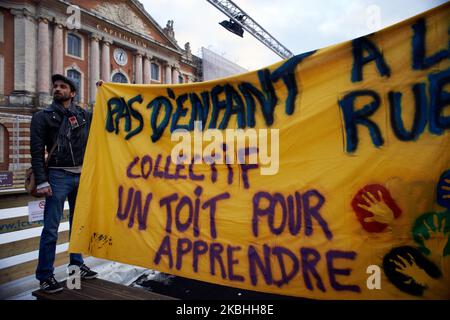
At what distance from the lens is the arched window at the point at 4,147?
16.0m

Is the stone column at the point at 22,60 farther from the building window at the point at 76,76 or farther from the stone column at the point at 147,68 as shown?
the stone column at the point at 147,68

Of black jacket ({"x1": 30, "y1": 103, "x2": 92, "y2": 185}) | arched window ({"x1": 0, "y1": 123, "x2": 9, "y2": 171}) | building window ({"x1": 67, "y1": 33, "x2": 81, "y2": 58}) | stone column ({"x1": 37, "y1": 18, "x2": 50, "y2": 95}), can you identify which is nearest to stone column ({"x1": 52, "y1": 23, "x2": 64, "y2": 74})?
stone column ({"x1": 37, "y1": 18, "x2": 50, "y2": 95})

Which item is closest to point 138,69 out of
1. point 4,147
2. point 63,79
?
point 4,147

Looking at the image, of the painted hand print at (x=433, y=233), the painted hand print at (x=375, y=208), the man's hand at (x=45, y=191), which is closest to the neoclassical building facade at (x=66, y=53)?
the man's hand at (x=45, y=191)

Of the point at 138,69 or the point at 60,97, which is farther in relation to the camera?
the point at 138,69

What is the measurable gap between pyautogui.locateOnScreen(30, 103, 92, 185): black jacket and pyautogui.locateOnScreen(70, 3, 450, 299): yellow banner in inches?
6.2

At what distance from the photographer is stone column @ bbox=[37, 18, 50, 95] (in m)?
17.1

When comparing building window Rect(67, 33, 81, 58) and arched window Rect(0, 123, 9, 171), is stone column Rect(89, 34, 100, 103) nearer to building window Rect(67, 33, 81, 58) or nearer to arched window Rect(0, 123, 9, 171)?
building window Rect(67, 33, 81, 58)

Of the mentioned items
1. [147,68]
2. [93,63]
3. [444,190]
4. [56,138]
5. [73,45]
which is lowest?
[444,190]

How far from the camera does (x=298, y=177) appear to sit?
1.91m

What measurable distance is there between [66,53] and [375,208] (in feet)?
71.8

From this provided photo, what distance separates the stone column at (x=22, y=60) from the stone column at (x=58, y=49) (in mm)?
1351

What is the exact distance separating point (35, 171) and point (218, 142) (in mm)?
1446

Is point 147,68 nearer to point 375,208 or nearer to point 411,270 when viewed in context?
point 375,208
